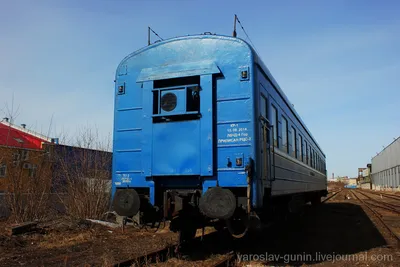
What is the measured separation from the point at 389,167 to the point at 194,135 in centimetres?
6313

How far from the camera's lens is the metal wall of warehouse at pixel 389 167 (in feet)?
176

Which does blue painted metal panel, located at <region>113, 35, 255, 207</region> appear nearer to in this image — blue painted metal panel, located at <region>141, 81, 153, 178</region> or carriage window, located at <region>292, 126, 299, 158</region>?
blue painted metal panel, located at <region>141, 81, 153, 178</region>

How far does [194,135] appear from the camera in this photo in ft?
19.4

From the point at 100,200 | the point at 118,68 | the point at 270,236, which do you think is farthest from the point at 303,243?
the point at 100,200

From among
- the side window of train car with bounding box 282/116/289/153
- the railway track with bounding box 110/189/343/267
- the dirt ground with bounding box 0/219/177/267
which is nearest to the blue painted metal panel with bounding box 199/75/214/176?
the railway track with bounding box 110/189/343/267

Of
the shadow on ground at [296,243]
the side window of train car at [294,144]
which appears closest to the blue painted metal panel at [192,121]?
the shadow on ground at [296,243]

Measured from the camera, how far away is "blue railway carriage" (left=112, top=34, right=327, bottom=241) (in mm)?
5613

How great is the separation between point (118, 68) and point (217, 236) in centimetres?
462

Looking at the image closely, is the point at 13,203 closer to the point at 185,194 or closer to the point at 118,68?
the point at 118,68

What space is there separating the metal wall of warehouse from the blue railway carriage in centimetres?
5446

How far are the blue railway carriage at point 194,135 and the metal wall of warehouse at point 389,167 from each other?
54.5 metres

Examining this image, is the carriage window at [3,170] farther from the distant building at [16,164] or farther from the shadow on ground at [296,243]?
the shadow on ground at [296,243]

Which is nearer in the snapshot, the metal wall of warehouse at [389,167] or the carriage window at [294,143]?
the carriage window at [294,143]

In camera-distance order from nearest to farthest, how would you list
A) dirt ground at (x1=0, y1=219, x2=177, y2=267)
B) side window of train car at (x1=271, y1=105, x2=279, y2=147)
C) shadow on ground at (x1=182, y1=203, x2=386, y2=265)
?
dirt ground at (x1=0, y1=219, x2=177, y2=267), shadow on ground at (x1=182, y1=203, x2=386, y2=265), side window of train car at (x1=271, y1=105, x2=279, y2=147)
